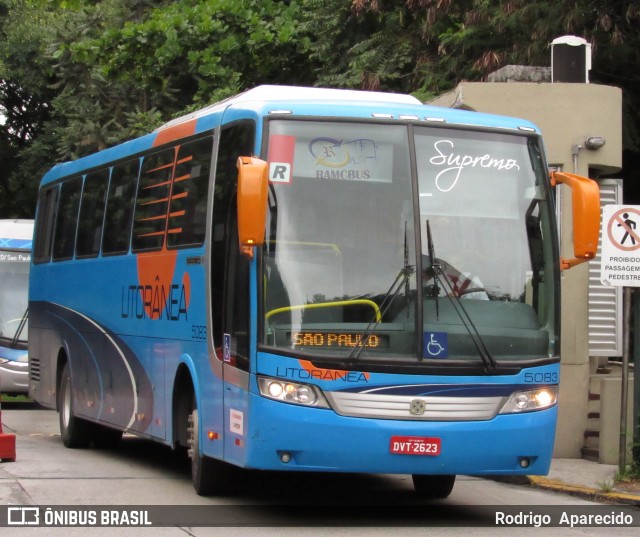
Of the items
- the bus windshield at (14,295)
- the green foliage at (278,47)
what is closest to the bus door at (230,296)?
the green foliage at (278,47)

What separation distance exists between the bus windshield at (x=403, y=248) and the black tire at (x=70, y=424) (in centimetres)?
700

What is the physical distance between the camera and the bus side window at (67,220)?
1630cm

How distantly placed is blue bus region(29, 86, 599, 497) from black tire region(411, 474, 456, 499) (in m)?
1.82

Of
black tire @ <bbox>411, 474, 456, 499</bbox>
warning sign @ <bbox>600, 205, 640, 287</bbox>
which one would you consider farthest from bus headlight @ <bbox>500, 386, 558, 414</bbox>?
warning sign @ <bbox>600, 205, 640, 287</bbox>

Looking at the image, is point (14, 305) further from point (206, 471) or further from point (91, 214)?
point (206, 471)

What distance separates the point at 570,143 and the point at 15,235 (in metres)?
14.4

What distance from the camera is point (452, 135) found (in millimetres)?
10312

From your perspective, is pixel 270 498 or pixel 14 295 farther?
pixel 14 295

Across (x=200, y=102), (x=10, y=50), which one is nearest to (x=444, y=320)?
(x=200, y=102)

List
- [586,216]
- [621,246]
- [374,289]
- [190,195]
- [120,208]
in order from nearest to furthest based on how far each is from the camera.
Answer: [374,289] < [586,216] < [190,195] < [621,246] < [120,208]

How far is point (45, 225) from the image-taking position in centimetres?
1794

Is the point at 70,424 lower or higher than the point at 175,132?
lower

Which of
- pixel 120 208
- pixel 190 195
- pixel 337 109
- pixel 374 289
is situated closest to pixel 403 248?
pixel 374 289

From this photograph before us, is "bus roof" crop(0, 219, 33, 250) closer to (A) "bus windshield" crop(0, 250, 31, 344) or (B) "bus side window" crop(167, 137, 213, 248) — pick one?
(A) "bus windshield" crop(0, 250, 31, 344)
